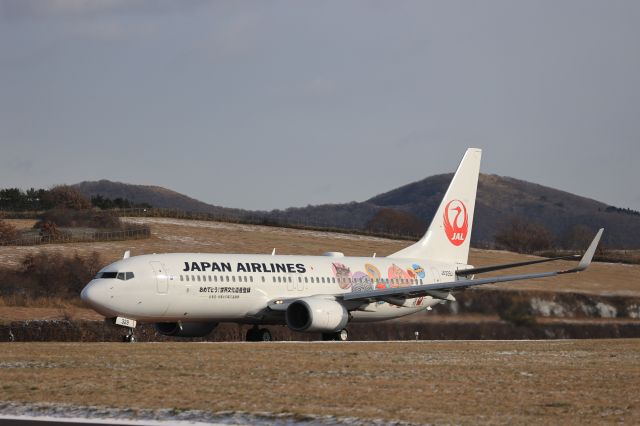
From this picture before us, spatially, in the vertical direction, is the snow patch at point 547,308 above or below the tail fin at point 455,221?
below

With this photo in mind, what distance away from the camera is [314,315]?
4075 centimetres

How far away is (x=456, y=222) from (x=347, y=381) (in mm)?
32477

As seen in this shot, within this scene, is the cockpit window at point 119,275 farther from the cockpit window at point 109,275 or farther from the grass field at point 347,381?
the grass field at point 347,381

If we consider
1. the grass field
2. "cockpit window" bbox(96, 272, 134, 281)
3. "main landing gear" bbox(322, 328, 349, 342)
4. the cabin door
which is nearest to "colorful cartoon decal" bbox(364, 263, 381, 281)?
"main landing gear" bbox(322, 328, 349, 342)

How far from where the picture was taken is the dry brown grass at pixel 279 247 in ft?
216

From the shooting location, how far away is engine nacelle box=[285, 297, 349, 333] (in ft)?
134

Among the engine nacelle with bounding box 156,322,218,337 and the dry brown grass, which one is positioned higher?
the dry brown grass

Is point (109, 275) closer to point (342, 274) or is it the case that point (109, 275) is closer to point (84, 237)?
point (342, 274)

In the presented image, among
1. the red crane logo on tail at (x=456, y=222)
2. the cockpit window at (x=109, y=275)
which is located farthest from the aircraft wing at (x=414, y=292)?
the cockpit window at (x=109, y=275)

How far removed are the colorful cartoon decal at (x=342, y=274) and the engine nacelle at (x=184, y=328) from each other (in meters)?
5.90

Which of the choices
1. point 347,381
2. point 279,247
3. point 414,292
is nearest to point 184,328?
point 414,292

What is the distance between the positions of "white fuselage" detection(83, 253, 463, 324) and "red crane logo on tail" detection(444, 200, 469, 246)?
407cm

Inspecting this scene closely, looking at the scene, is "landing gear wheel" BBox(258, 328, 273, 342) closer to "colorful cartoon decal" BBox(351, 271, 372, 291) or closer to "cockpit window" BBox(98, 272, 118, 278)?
"colorful cartoon decal" BBox(351, 271, 372, 291)

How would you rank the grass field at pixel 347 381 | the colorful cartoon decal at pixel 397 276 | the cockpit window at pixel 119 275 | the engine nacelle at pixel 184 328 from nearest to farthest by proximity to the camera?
1. the grass field at pixel 347 381
2. the cockpit window at pixel 119 275
3. the engine nacelle at pixel 184 328
4. the colorful cartoon decal at pixel 397 276
